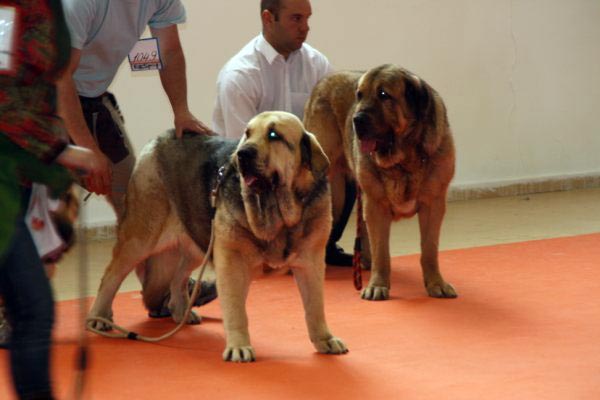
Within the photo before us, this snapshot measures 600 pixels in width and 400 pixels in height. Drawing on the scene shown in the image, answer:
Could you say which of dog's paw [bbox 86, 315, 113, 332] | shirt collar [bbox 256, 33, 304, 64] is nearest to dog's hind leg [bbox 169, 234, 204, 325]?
dog's paw [bbox 86, 315, 113, 332]

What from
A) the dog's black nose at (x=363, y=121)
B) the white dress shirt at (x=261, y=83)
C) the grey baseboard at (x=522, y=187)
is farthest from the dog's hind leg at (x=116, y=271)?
the grey baseboard at (x=522, y=187)

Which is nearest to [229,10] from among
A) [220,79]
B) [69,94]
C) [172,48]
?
[220,79]

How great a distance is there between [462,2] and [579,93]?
1549mm

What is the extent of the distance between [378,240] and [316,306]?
1346 millimetres

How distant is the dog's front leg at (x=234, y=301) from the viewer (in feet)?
13.4

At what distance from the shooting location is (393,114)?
5188 mm

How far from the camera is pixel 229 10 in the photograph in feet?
26.0

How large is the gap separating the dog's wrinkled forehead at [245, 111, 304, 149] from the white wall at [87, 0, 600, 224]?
379 centimetres

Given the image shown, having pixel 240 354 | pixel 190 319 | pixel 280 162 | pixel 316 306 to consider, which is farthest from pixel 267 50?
pixel 240 354

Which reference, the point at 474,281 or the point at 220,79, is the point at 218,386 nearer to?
the point at 474,281

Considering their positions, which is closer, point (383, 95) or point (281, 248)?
point (281, 248)

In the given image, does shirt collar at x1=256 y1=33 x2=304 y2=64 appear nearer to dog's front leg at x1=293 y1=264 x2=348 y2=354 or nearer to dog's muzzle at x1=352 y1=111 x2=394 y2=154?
dog's muzzle at x1=352 y1=111 x2=394 y2=154

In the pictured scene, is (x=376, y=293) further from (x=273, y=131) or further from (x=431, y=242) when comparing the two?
(x=273, y=131)

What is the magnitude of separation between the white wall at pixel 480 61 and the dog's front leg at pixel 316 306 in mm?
3790
